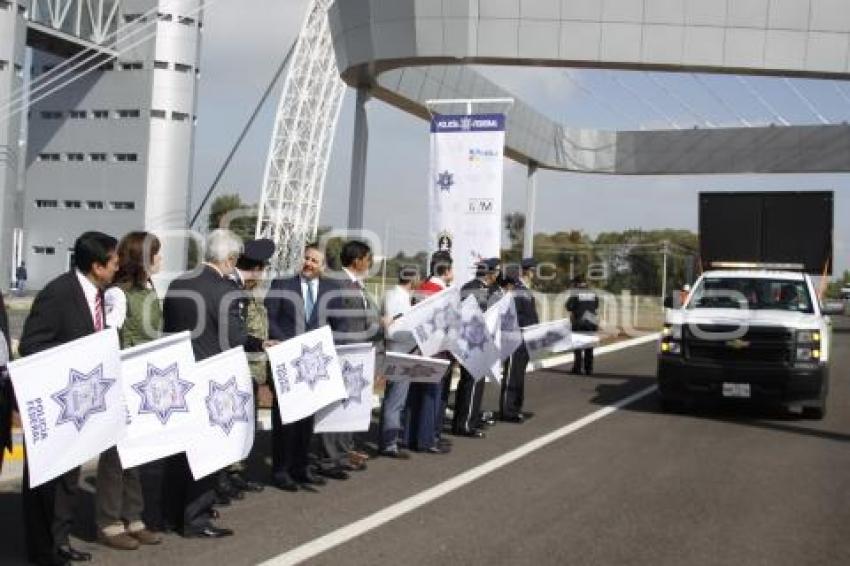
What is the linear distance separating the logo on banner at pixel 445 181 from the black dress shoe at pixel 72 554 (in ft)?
34.7

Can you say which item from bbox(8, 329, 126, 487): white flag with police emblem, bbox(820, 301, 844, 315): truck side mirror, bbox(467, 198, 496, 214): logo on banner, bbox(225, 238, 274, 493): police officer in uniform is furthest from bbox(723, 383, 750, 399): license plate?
bbox(8, 329, 126, 487): white flag with police emblem

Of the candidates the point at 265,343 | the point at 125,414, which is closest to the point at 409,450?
the point at 265,343

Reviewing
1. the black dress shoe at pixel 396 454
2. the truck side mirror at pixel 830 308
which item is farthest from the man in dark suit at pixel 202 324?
the truck side mirror at pixel 830 308

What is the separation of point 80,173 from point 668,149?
33382 mm

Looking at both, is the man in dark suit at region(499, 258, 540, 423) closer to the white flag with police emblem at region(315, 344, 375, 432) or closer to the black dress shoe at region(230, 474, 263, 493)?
the white flag with police emblem at region(315, 344, 375, 432)

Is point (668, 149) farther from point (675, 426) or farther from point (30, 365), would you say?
point (30, 365)

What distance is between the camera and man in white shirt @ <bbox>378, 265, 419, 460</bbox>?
9586mm

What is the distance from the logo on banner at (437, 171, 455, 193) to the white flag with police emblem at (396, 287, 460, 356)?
5.50 meters

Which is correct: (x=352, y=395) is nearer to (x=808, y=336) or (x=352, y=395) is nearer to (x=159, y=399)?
(x=159, y=399)

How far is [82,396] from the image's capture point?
5.71 m

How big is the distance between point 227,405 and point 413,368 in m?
Answer: 2.88

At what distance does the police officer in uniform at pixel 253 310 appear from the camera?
7766 millimetres

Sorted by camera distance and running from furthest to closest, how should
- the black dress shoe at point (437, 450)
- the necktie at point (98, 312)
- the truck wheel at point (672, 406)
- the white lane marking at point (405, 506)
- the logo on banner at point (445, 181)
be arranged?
the logo on banner at point (445, 181) → the truck wheel at point (672, 406) → the black dress shoe at point (437, 450) → the white lane marking at point (405, 506) → the necktie at point (98, 312)

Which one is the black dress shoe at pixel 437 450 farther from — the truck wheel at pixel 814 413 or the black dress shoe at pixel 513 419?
the truck wheel at pixel 814 413
